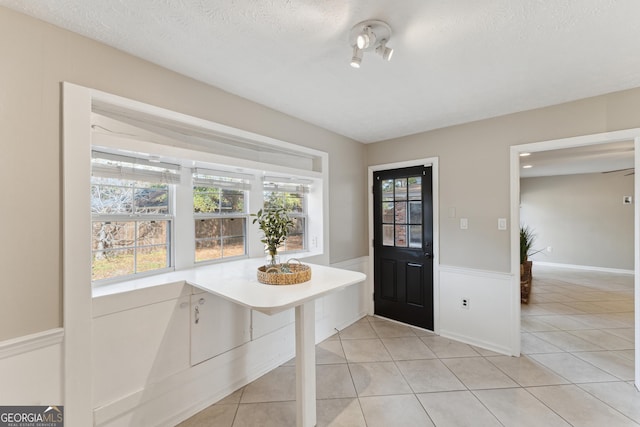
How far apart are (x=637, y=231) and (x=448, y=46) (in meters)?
2.15

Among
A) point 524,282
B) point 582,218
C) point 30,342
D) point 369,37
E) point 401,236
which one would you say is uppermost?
point 369,37

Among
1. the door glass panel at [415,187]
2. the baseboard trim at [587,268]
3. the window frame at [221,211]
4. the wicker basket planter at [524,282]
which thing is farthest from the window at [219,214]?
the baseboard trim at [587,268]

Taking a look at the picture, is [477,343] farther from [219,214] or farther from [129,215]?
[129,215]

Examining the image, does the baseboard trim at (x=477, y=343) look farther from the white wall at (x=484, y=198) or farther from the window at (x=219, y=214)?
the window at (x=219, y=214)

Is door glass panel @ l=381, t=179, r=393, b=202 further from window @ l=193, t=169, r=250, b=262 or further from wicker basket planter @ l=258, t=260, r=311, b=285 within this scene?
wicker basket planter @ l=258, t=260, r=311, b=285

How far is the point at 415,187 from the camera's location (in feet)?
11.1

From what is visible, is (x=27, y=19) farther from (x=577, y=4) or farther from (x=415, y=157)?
(x=415, y=157)

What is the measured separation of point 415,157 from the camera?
3.34 metres

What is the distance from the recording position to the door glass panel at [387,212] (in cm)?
360

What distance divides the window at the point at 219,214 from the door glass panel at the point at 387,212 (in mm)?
1893

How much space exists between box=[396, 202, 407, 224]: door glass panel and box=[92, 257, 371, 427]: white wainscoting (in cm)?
212

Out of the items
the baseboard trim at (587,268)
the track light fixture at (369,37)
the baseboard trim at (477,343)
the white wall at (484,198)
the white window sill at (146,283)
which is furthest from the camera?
the baseboard trim at (587,268)

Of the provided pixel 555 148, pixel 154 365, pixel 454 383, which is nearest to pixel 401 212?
pixel 555 148

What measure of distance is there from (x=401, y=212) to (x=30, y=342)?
133 inches
